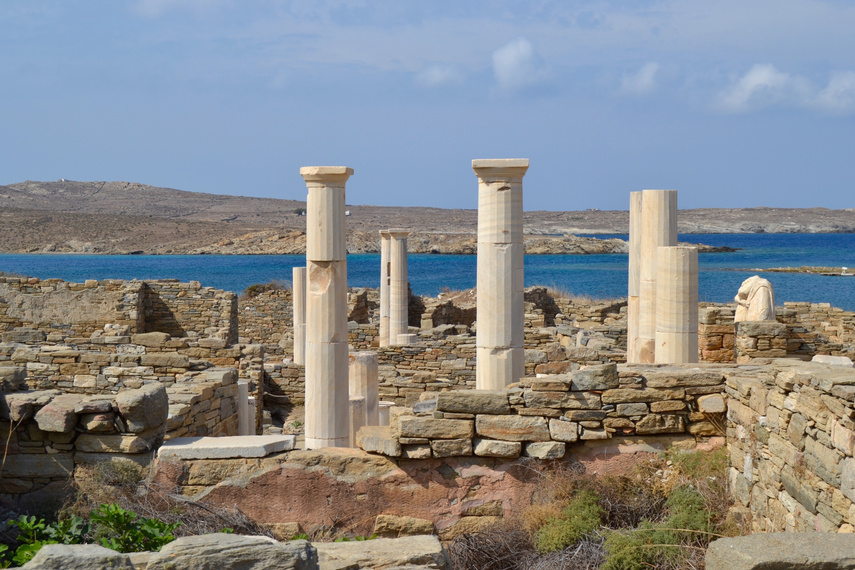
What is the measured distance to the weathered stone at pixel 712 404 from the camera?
6965mm

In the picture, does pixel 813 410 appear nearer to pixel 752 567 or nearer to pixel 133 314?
pixel 752 567

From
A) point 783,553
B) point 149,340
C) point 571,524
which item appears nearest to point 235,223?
point 149,340

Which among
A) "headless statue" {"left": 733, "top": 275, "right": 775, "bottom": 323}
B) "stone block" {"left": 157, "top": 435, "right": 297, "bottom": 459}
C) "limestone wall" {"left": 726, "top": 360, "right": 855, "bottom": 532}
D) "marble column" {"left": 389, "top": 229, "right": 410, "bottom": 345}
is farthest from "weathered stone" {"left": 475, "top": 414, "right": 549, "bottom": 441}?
"marble column" {"left": 389, "top": 229, "right": 410, "bottom": 345}

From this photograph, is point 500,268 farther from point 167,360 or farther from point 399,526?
point 167,360

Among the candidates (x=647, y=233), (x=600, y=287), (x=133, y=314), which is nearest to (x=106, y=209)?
(x=600, y=287)

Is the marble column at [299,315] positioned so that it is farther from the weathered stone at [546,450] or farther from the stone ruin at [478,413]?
the weathered stone at [546,450]

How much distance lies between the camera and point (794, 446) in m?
5.56

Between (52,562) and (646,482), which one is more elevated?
(52,562)

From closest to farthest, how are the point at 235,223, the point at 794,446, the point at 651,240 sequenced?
the point at 794,446 < the point at 651,240 < the point at 235,223

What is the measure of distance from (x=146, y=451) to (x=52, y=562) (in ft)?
12.4

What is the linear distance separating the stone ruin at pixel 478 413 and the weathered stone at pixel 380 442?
0.02 m

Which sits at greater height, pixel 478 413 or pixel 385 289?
pixel 385 289

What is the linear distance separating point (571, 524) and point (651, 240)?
18.8 ft

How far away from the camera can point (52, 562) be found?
337 centimetres
